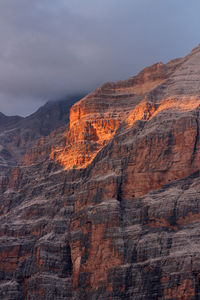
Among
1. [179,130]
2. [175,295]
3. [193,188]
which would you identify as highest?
[179,130]

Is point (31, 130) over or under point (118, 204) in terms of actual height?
over

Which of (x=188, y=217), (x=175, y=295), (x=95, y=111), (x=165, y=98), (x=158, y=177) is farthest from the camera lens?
(x=95, y=111)

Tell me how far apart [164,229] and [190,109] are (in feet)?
73.9

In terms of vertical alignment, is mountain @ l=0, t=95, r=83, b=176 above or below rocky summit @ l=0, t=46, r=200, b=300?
above

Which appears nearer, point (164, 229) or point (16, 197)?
point (164, 229)

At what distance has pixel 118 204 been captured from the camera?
92.6 m

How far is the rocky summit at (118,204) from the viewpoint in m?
83.0

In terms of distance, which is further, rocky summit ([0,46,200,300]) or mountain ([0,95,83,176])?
mountain ([0,95,83,176])

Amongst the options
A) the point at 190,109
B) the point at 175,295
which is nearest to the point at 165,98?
the point at 190,109

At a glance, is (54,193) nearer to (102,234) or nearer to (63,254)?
(63,254)

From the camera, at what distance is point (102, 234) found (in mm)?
90250

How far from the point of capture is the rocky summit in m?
83.0

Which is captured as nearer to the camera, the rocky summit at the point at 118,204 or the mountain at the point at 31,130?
the rocky summit at the point at 118,204

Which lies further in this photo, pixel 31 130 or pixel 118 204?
pixel 31 130
